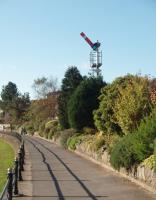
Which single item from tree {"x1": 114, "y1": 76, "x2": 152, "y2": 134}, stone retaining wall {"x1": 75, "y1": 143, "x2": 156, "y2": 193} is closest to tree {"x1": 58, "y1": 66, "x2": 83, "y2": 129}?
tree {"x1": 114, "y1": 76, "x2": 152, "y2": 134}

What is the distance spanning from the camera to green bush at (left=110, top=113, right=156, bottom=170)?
17.4 meters

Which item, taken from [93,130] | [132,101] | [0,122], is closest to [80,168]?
[132,101]

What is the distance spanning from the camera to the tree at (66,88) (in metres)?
47.5

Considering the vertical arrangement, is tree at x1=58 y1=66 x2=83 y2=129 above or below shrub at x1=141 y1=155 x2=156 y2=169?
above

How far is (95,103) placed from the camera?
126 ft

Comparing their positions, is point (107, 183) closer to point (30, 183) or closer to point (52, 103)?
point (30, 183)

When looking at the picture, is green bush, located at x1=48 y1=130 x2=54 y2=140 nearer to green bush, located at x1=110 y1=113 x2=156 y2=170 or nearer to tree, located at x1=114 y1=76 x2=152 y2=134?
tree, located at x1=114 y1=76 x2=152 y2=134

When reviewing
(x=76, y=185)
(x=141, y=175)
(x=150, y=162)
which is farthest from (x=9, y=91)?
(x=150, y=162)

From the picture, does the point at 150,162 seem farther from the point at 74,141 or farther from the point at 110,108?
the point at 74,141

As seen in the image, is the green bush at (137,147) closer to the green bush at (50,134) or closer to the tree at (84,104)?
the tree at (84,104)

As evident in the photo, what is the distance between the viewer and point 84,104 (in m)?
38.1

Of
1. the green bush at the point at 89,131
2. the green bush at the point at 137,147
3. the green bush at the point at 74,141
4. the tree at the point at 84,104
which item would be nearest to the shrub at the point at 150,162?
the green bush at the point at 137,147

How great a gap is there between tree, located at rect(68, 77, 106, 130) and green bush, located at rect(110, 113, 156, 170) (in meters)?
18.1

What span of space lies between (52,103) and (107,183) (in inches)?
2524
